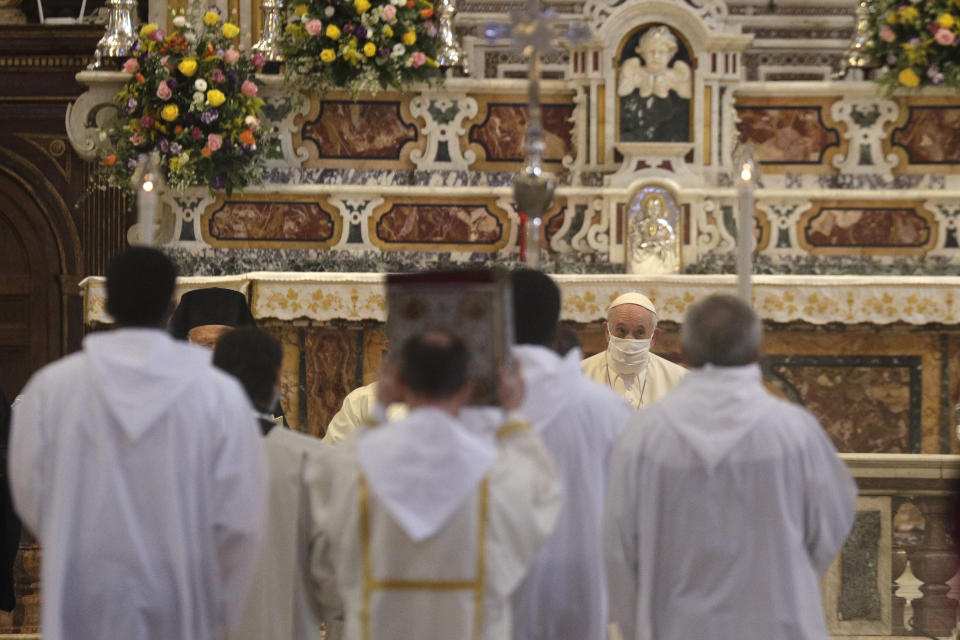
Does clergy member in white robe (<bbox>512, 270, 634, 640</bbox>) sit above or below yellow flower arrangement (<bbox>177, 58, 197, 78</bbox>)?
below

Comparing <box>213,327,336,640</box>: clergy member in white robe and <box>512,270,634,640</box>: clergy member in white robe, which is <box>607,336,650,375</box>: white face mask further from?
<box>213,327,336,640</box>: clergy member in white robe

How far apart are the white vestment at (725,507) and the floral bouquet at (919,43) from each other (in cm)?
495

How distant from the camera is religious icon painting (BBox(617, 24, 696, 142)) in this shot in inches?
324

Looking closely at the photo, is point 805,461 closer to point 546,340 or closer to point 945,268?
point 546,340

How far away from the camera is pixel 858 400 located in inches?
308

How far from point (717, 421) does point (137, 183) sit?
8.25 feet

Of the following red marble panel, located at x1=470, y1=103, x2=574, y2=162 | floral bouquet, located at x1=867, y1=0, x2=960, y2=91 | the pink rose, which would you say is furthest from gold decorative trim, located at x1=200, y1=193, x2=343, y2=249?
the pink rose

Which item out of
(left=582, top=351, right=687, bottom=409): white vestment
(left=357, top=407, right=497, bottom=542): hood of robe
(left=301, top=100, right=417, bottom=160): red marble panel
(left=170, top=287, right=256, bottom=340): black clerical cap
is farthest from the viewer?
(left=301, top=100, right=417, bottom=160): red marble panel

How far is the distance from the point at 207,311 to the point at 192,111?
221 cm

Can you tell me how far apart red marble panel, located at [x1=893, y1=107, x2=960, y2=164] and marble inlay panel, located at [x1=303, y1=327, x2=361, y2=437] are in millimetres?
3478

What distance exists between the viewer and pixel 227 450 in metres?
3.52

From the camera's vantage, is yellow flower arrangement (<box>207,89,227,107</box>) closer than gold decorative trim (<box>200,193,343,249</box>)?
Yes

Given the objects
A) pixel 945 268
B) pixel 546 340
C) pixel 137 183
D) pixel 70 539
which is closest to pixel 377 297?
pixel 137 183

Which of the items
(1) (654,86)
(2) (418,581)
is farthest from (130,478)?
(1) (654,86)
